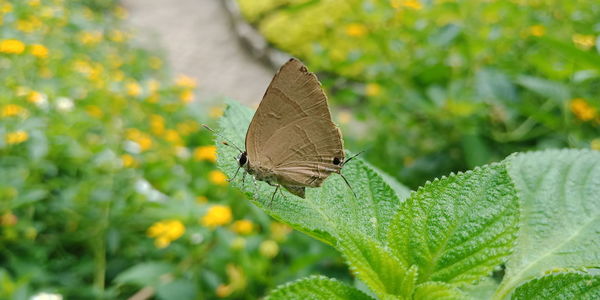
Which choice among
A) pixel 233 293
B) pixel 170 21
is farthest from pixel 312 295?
pixel 170 21

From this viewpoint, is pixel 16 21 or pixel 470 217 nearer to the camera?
pixel 470 217

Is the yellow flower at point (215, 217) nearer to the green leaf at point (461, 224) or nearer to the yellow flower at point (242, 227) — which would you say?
the yellow flower at point (242, 227)

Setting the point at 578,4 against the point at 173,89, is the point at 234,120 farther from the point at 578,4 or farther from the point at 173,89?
the point at 173,89

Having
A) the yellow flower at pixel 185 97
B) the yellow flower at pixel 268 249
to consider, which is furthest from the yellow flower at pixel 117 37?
the yellow flower at pixel 268 249

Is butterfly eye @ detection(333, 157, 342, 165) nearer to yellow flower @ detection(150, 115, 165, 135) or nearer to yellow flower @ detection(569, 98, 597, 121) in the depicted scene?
yellow flower @ detection(569, 98, 597, 121)

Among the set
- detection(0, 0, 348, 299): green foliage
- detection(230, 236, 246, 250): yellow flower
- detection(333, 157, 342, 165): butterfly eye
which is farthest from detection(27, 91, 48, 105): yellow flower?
detection(333, 157, 342, 165): butterfly eye
